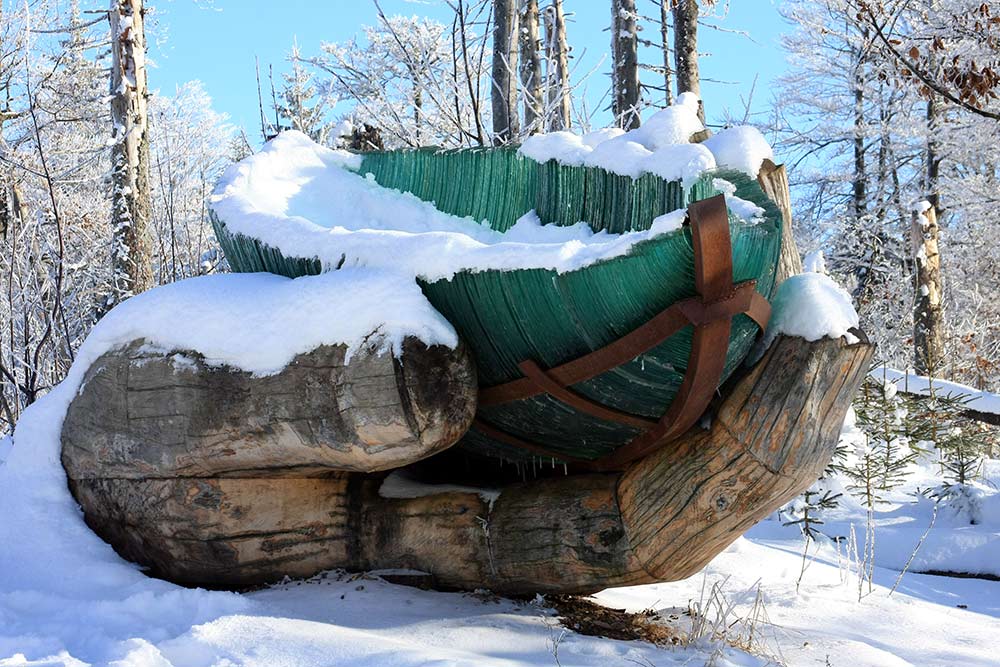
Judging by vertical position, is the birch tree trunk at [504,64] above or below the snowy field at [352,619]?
above

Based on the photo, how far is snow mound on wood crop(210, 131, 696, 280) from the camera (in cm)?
211

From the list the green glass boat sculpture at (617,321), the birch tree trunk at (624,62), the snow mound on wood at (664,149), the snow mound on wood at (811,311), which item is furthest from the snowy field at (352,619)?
the birch tree trunk at (624,62)

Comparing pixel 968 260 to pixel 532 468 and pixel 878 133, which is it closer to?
pixel 878 133

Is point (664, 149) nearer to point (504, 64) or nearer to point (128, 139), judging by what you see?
point (504, 64)

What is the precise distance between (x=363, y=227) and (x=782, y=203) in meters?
1.43

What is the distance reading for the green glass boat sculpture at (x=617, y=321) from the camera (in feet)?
6.41

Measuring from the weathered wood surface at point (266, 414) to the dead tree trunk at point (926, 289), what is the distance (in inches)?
324

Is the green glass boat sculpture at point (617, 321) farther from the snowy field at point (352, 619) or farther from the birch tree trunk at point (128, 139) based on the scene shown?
the birch tree trunk at point (128, 139)

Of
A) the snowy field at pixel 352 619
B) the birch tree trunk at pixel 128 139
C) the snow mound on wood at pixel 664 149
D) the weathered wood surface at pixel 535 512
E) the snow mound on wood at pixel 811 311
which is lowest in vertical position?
the snowy field at pixel 352 619

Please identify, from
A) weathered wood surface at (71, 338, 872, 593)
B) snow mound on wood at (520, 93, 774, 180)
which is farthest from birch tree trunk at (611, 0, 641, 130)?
weathered wood surface at (71, 338, 872, 593)

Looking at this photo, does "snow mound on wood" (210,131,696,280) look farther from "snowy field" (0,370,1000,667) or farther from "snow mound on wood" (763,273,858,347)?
"snowy field" (0,370,1000,667)

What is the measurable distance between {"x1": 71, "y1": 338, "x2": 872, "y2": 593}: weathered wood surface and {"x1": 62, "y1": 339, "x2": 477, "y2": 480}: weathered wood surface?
0.10 meters

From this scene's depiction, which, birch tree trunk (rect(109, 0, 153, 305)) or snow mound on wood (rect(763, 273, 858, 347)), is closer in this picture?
snow mound on wood (rect(763, 273, 858, 347))

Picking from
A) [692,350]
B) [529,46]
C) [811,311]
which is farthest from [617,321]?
[529,46]
